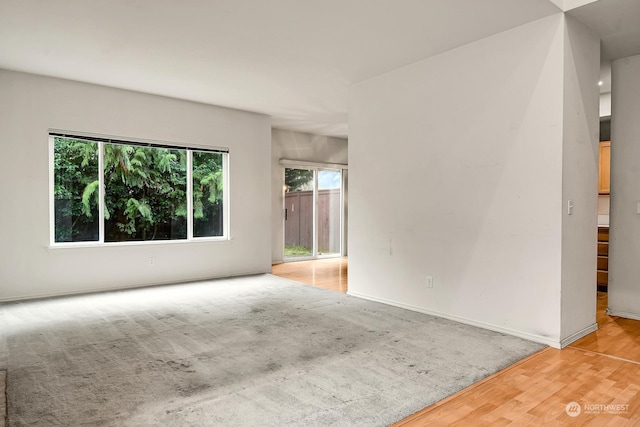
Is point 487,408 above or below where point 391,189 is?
below

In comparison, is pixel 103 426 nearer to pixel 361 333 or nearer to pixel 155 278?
pixel 361 333

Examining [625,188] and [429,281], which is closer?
[625,188]

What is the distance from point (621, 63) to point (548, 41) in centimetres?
139

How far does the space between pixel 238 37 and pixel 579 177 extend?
10.3 ft

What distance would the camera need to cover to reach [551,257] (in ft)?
10.5

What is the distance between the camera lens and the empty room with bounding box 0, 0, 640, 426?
8.18 ft

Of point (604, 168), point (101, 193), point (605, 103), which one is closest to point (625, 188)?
point (604, 168)

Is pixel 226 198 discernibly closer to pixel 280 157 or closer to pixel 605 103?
pixel 280 157

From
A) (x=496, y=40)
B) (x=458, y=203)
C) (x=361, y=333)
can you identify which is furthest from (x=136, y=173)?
(x=496, y=40)

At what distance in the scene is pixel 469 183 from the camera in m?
3.77

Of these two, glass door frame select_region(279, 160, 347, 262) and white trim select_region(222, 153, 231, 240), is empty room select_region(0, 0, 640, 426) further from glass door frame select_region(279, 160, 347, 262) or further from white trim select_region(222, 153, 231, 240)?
glass door frame select_region(279, 160, 347, 262)

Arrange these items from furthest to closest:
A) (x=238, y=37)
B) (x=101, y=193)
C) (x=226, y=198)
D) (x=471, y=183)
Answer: (x=226, y=198) → (x=101, y=193) → (x=471, y=183) → (x=238, y=37)

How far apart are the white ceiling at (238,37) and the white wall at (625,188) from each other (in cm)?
130

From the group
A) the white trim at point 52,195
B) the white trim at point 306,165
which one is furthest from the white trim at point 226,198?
the white trim at point 52,195
